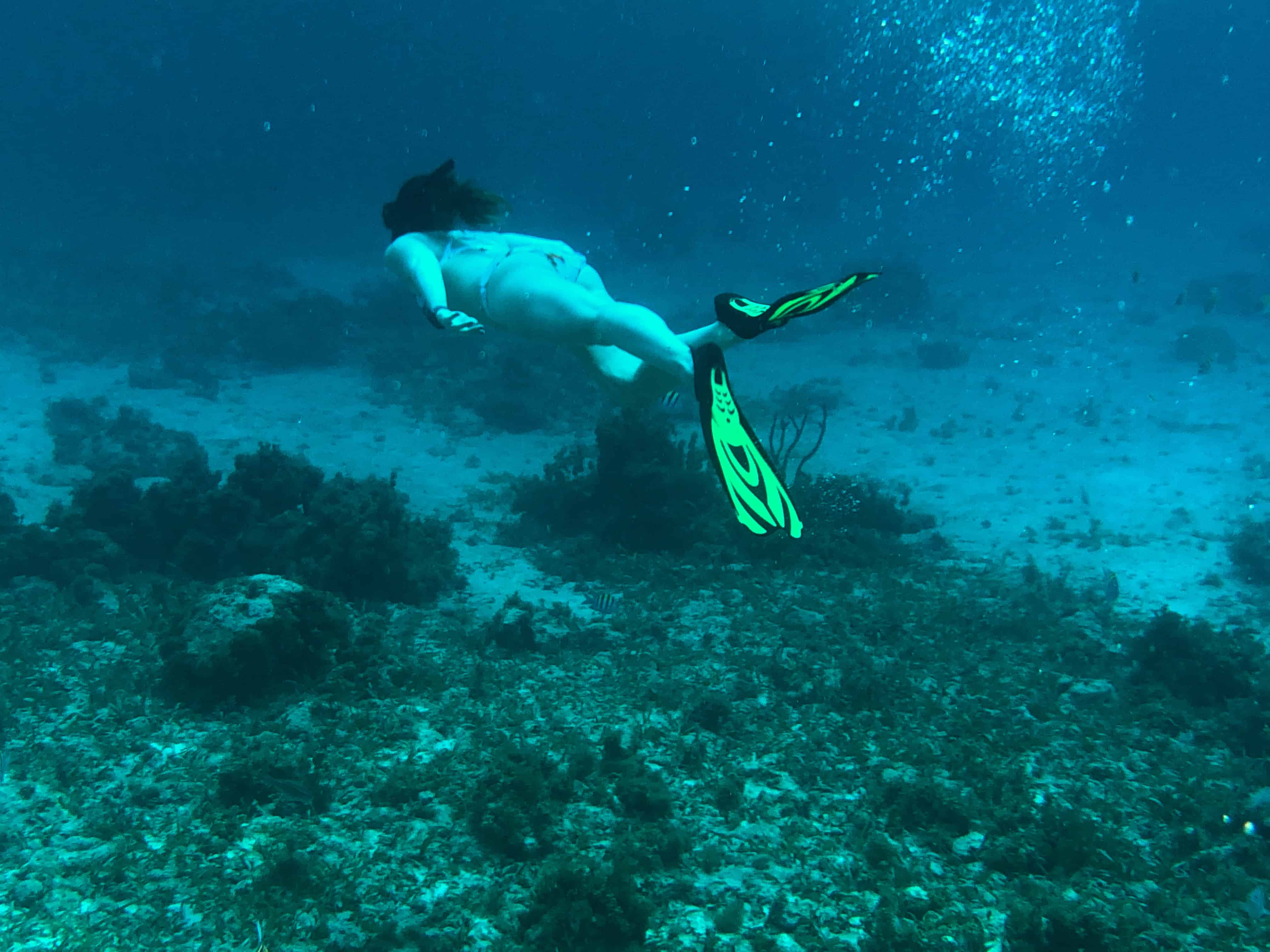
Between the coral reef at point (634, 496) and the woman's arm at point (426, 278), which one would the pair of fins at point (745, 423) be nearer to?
the woman's arm at point (426, 278)

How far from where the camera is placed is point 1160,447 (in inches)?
587

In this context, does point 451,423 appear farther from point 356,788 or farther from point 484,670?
point 356,788

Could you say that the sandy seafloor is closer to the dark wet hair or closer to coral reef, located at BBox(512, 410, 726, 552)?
coral reef, located at BBox(512, 410, 726, 552)

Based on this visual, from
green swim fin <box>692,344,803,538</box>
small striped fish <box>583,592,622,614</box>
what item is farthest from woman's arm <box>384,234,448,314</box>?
small striped fish <box>583,592,622,614</box>

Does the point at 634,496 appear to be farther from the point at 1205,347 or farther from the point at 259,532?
the point at 1205,347

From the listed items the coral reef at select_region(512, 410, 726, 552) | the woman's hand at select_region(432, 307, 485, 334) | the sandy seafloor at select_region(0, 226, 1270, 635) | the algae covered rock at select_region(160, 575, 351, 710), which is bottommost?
the algae covered rock at select_region(160, 575, 351, 710)

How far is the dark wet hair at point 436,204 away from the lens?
5426 millimetres

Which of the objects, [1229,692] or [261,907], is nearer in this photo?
[261,907]

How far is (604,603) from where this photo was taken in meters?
6.86

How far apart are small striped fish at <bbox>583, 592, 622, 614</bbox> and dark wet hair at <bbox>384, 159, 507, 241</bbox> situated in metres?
3.71

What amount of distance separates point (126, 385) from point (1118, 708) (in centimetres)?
2075

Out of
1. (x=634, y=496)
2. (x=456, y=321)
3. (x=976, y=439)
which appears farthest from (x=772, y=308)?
(x=976, y=439)

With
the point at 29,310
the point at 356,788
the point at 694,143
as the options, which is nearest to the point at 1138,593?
the point at 356,788

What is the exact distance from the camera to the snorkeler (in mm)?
3881
